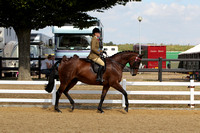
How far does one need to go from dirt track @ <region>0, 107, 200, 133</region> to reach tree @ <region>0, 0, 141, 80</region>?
35.4 feet

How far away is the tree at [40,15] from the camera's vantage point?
2112 centimetres

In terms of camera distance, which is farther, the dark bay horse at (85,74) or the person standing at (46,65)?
the person standing at (46,65)

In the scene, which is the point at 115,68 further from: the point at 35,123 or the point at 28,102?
the point at 28,102

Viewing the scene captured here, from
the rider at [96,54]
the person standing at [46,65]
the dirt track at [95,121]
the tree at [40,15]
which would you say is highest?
the tree at [40,15]

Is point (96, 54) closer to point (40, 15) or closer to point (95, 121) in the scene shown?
point (95, 121)

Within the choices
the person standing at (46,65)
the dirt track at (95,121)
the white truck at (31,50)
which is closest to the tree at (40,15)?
the person standing at (46,65)

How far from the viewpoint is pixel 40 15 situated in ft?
72.8

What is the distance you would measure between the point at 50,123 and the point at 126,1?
621 inches

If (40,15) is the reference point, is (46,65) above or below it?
below

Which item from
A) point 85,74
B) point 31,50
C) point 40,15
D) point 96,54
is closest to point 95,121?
point 85,74

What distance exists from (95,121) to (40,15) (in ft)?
47.2

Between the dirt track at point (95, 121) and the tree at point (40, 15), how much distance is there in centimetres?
1079

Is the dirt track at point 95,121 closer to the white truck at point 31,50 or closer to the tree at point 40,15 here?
the tree at point 40,15

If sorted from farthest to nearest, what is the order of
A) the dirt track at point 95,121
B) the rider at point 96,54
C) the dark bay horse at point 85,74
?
the dark bay horse at point 85,74, the rider at point 96,54, the dirt track at point 95,121
